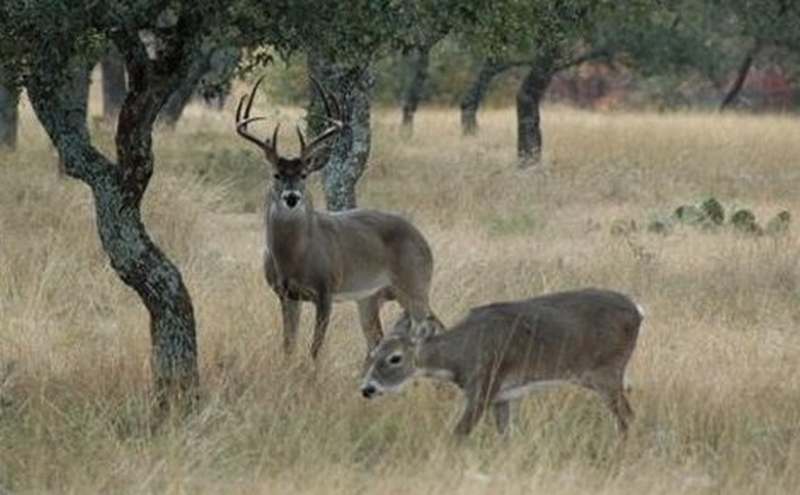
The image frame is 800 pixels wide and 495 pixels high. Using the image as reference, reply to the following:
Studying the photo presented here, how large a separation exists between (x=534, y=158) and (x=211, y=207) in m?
8.53

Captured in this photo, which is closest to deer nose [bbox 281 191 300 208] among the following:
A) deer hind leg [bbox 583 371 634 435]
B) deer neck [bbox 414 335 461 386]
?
deer neck [bbox 414 335 461 386]

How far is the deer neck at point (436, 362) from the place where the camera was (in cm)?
900

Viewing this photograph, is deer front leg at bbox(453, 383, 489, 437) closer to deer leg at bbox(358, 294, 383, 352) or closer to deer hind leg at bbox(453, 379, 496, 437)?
deer hind leg at bbox(453, 379, 496, 437)

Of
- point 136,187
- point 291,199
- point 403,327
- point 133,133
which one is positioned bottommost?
point 403,327

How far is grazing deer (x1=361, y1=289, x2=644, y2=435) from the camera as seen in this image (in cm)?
888

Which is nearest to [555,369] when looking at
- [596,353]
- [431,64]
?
[596,353]

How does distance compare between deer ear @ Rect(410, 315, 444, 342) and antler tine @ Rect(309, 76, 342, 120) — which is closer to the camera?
deer ear @ Rect(410, 315, 444, 342)

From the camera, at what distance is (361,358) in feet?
36.3

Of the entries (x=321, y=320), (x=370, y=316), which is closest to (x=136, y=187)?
(x=321, y=320)

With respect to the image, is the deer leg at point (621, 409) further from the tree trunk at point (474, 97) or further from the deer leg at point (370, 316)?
the tree trunk at point (474, 97)

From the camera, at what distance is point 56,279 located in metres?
13.0

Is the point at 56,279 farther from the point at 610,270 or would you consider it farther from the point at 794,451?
the point at 794,451

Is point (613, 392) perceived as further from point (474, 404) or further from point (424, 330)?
point (424, 330)

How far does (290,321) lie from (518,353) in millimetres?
2489
